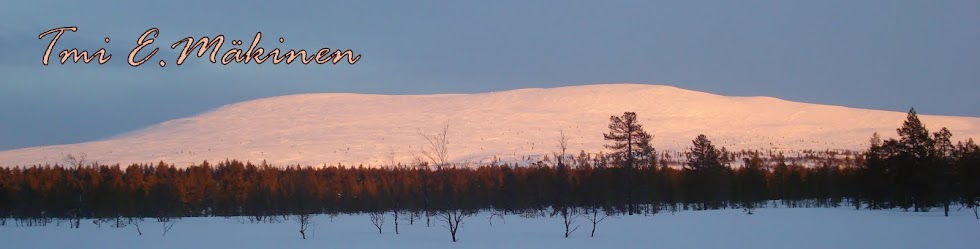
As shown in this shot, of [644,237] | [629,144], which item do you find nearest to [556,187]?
[629,144]

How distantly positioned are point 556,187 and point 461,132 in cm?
11240

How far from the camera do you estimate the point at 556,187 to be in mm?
69312

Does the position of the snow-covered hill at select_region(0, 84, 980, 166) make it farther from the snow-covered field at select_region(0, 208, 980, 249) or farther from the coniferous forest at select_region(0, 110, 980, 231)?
the snow-covered field at select_region(0, 208, 980, 249)

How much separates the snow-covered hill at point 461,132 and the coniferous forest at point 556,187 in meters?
62.1

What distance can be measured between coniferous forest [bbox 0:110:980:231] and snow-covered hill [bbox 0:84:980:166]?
62.1 metres

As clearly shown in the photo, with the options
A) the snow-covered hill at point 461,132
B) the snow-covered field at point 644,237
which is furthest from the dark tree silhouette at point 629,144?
the snow-covered hill at point 461,132

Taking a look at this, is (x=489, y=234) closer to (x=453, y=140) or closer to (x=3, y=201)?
(x=3, y=201)

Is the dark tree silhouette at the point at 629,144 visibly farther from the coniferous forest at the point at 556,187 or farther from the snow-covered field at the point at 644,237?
the snow-covered field at the point at 644,237

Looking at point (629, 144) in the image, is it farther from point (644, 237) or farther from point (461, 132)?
point (461, 132)

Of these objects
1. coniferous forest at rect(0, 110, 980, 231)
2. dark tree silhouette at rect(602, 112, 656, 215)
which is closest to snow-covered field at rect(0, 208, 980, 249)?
coniferous forest at rect(0, 110, 980, 231)

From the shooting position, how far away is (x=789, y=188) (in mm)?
85500

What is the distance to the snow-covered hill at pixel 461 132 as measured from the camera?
16588cm

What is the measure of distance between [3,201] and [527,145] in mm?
111062

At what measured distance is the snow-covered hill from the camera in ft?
544
